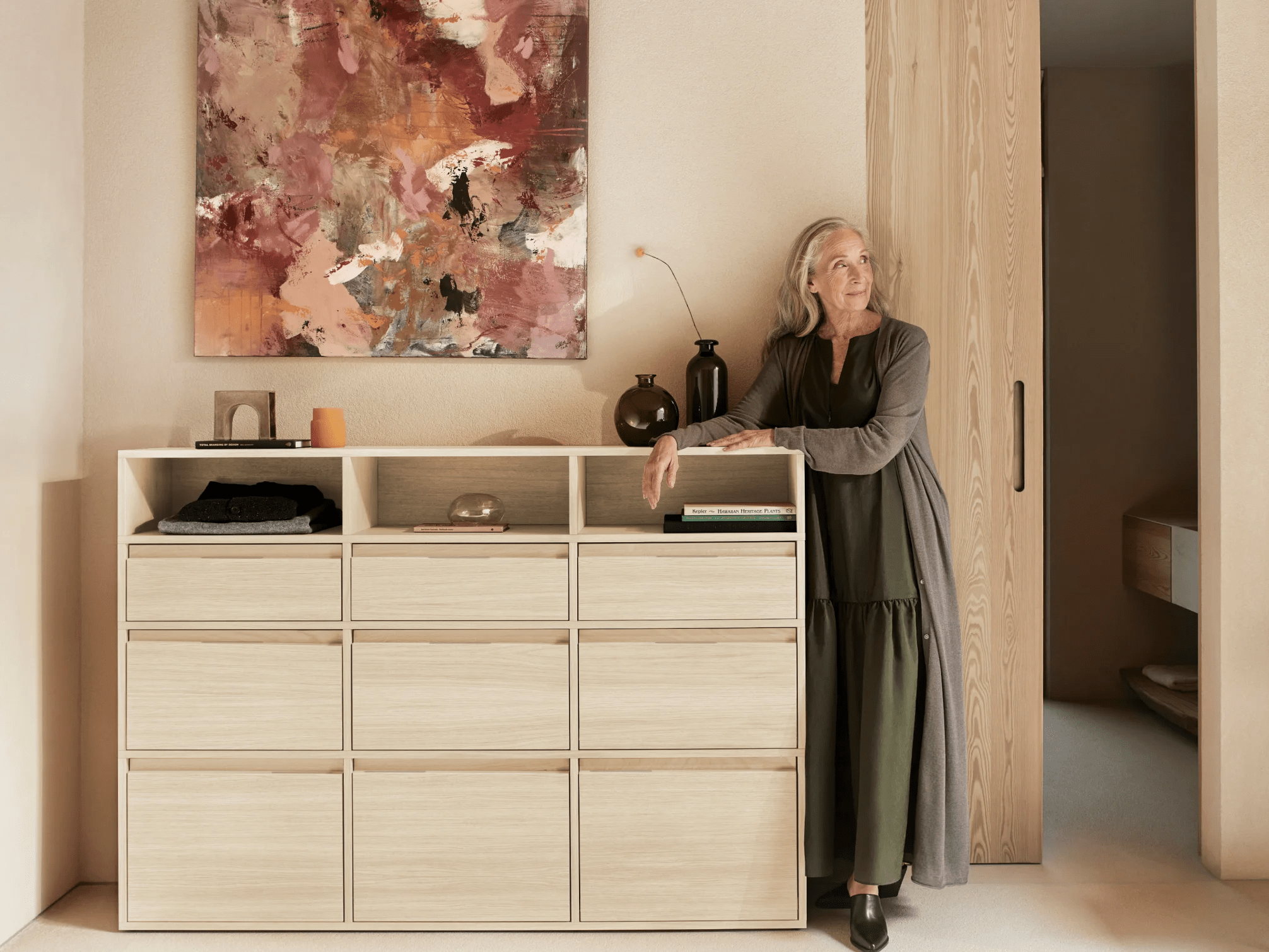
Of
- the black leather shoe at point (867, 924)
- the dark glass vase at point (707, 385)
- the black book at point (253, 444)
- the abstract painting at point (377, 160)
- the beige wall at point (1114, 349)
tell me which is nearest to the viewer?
the black leather shoe at point (867, 924)

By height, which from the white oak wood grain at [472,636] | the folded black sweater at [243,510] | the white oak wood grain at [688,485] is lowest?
the white oak wood grain at [472,636]

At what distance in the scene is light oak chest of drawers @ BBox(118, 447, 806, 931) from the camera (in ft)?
6.93

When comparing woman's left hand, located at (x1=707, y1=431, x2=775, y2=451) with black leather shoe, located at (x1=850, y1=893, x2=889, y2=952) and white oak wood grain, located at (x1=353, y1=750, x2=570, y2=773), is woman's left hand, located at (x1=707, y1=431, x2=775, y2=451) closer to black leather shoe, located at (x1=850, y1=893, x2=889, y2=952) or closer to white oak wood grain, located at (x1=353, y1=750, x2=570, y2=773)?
white oak wood grain, located at (x1=353, y1=750, x2=570, y2=773)

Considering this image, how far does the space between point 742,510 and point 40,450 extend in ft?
5.94

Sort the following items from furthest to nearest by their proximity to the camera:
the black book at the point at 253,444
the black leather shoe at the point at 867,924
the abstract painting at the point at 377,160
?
the abstract painting at the point at 377,160
the black book at the point at 253,444
the black leather shoe at the point at 867,924

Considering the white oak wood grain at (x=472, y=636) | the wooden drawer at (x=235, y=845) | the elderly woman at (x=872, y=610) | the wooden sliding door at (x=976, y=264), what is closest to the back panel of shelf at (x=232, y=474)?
the white oak wood grain at (x=472, y=636)

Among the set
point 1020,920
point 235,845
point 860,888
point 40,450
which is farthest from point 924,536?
point 40,450

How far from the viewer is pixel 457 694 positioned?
212cm

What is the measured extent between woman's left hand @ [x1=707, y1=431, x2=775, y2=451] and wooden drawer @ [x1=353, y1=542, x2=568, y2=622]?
487 mm

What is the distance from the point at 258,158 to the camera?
2.41 metres

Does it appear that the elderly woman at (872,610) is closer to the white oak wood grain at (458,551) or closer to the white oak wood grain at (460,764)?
the white oak wood grain at (458,551)

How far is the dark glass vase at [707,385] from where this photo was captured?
229 centimetres

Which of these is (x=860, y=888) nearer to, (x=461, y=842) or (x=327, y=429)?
(x=461, y=842)

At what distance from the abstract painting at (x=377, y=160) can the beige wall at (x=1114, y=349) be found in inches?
105
